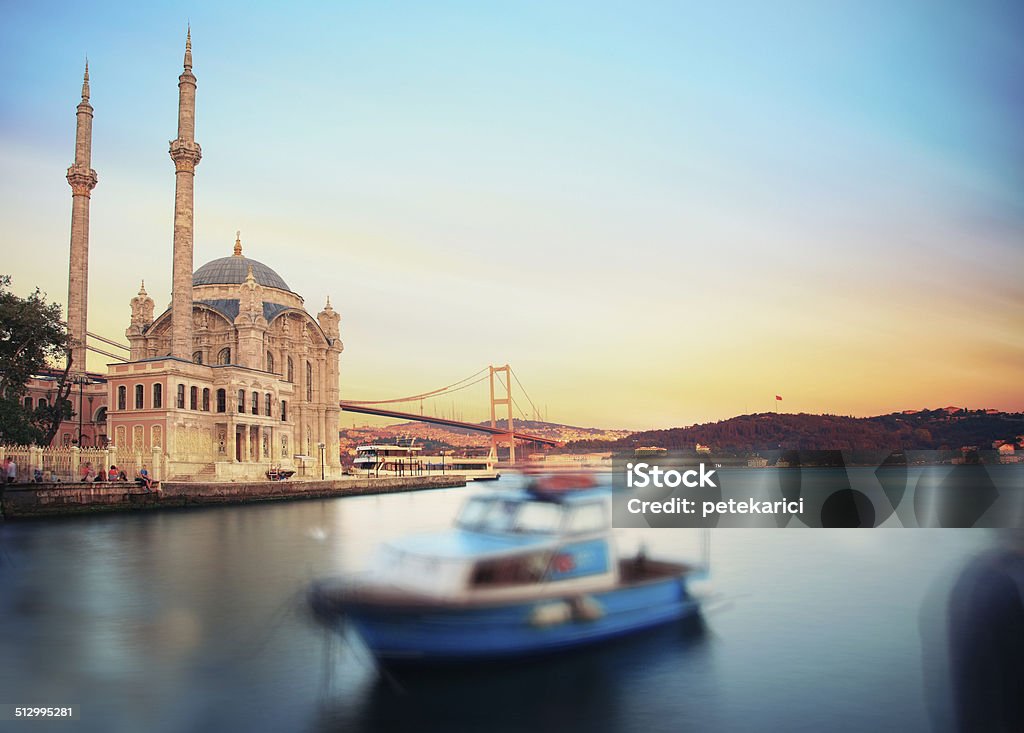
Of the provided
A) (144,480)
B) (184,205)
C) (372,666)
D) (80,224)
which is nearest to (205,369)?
(184,205)

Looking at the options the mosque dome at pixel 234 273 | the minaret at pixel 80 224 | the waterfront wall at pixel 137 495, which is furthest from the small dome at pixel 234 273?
the waterfront wall at pixel 137 495

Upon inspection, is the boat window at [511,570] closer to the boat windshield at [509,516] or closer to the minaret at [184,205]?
the boat windshield at [509,516]

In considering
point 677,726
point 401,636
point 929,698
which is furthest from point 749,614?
point 401,636

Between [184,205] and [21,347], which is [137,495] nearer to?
[21,347]

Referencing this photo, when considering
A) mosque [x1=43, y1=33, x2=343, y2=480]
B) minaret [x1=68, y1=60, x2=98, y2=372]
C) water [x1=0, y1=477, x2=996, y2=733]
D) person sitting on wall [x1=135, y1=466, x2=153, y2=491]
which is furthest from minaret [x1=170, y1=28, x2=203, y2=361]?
water [x1=0, y1=477, x2=996, y2=733]

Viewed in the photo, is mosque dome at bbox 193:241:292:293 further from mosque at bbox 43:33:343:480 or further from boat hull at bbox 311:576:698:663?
boat hull at bbox 311:576:698:663
